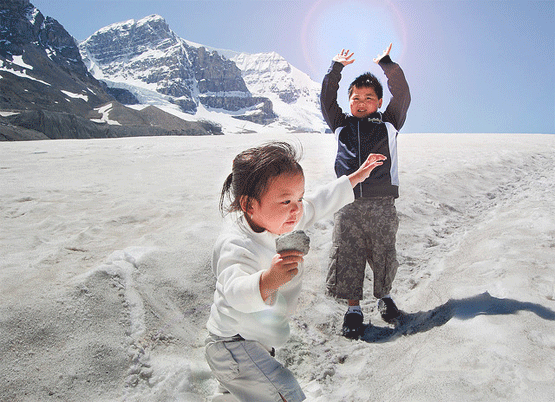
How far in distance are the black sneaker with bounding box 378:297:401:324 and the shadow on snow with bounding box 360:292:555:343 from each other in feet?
0.16

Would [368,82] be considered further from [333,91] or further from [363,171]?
[363,171]

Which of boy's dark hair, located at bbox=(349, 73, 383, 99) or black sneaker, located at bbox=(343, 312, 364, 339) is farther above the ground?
boy's dark hair, located at bbox=(349, 73, 383, 99)

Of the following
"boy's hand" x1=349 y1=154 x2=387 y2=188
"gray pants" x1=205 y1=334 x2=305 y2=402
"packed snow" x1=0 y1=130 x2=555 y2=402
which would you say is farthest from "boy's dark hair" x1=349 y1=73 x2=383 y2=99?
"gray pants" x1=205 y1=334 x2=305 y2=402

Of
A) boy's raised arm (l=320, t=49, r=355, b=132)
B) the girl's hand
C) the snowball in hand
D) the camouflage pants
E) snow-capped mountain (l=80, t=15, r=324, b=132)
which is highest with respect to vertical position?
snow-capped mountain (l=80, t=15, r=324, b=132)

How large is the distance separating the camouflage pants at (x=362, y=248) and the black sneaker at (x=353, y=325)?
0.13m

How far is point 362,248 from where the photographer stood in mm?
2656

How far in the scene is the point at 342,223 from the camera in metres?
2.68

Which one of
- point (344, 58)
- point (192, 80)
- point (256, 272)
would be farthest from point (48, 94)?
point (192, 80)

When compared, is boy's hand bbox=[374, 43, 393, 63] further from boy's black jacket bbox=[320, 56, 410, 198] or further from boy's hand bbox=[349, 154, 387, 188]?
boy's hand bbox=[349, 154, 387, 188]

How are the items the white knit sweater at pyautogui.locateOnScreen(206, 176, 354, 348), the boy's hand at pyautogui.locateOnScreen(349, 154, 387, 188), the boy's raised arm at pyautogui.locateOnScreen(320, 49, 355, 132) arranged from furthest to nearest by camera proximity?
the boy's raised arm at pyautogui.locateOnScreen(320, 49, 355, 132) → the boy's hand at pyautogui.locateOnScreen(349, 154, 387, 188) → the white knit sweater at pyautogui.locateOnScreen(206, 176, 354, 348)

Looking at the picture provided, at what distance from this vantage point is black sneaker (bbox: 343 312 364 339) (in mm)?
2416

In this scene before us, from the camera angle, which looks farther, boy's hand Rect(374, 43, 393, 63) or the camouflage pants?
boy's hand Rect(374, 43, 393, 63)

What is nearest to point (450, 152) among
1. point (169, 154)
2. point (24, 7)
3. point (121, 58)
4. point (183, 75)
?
point (169, 154)

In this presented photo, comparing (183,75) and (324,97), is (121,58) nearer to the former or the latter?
(183,75)
